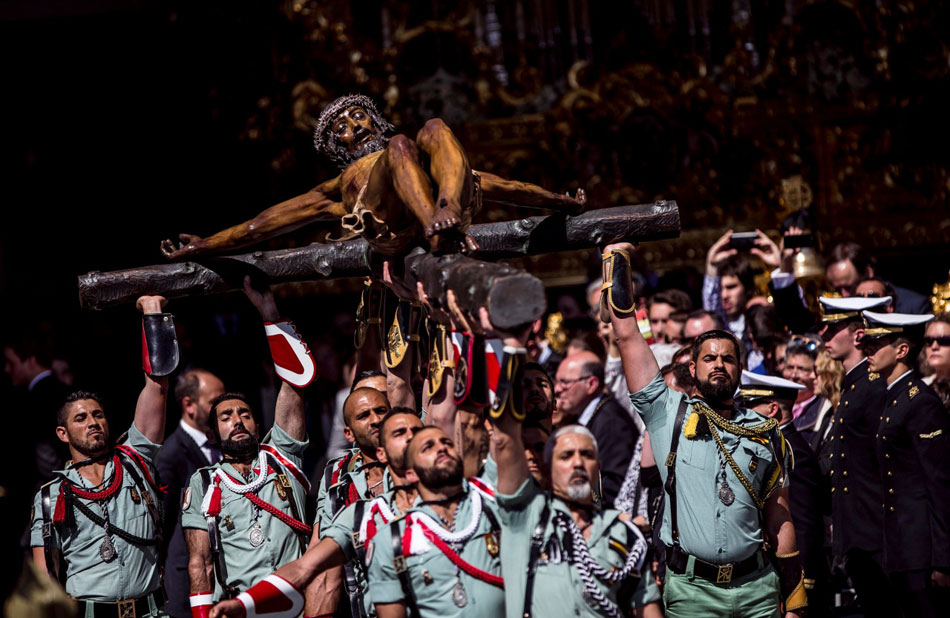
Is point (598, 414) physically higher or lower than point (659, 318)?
lower

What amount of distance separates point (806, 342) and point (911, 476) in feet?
4.48

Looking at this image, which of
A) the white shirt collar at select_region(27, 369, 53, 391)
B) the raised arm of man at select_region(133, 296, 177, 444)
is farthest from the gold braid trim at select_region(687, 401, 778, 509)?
the white shirt collar at select_region(27, 369, 53, 391)

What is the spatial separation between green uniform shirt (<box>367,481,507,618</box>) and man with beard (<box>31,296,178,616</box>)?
2024 mm

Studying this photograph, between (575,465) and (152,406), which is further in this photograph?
(152,406)

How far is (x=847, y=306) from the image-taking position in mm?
6777

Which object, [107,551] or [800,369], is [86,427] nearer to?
[107,551]

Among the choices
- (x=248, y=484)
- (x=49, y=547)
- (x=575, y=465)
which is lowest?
(x=49, y=547)

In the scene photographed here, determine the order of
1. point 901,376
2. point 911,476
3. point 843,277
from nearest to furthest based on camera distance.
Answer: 1. point 911,476
2. point 901,376
3. point 843,277

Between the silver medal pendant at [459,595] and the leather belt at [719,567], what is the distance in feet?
4.36

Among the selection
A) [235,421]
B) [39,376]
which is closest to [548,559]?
[235,421]

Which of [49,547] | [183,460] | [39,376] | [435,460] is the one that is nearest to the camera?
[435,460]

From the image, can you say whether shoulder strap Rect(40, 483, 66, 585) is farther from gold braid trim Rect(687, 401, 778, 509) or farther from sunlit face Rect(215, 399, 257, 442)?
gold braid trim Rect(687, 401, 778, 509)

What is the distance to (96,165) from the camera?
11.0 m

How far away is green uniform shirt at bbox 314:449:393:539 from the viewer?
5.47 metres
